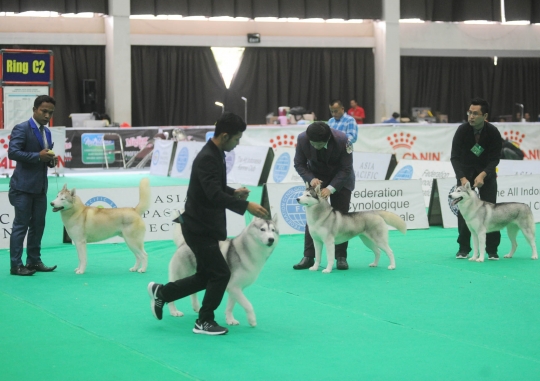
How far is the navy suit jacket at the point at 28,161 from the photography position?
7426 mm

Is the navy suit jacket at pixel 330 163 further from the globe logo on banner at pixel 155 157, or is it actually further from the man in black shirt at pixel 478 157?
the globe logo on banner at pixel 155 157

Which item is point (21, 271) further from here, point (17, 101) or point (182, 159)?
point (17, 101)

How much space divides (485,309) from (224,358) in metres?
2.41

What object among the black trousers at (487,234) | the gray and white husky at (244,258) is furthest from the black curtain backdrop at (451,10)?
the gray and white husky at (244,258)

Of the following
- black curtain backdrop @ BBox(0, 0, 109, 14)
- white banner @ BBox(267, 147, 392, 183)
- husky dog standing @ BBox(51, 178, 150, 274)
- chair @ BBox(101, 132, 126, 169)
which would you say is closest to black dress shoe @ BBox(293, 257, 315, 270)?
husky dog standing @ BBox(51, 178, 150, 274)

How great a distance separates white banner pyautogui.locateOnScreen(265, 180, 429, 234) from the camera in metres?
10.3

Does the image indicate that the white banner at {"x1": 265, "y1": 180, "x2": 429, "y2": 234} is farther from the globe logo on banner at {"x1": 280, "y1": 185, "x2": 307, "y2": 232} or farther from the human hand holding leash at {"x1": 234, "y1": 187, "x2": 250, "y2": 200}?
the human hand holding leash at {"x1": 234, "y1": 187, "x2": 250, "y2": 200}

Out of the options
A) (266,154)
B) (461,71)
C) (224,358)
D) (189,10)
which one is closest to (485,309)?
(224,358)

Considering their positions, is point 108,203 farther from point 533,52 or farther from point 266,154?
point 533,52

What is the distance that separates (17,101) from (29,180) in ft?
43.4

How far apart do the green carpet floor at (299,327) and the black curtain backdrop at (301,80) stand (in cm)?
2082

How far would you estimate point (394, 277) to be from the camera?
747cm

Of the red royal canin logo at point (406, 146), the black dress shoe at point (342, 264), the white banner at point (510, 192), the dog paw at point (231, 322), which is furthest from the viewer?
the red royal canin logo at point (406, 146)

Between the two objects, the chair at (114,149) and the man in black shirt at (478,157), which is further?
the chair at (114,149)
